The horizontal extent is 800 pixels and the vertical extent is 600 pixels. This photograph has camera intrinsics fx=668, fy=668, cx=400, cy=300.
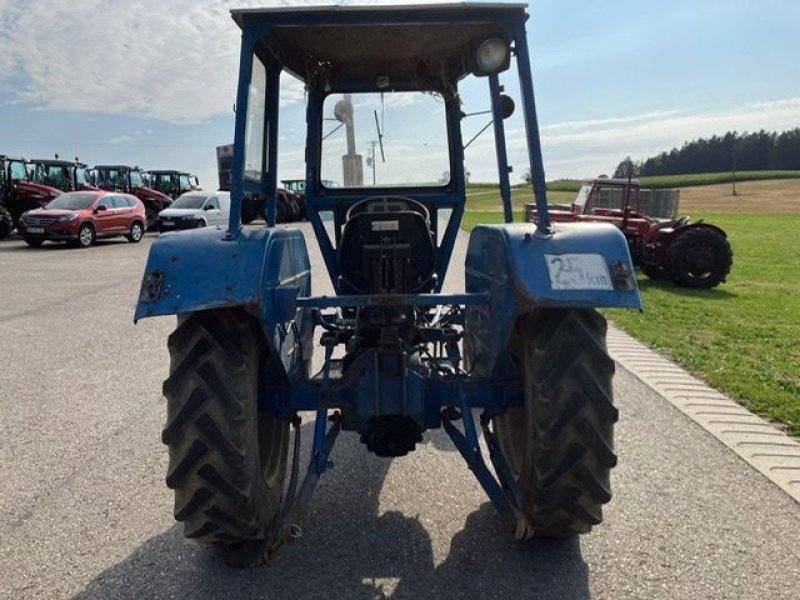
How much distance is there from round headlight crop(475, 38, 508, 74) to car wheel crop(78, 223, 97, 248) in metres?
20.9

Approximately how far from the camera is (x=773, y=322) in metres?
8.73

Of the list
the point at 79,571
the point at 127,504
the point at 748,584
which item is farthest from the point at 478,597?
the point at 127,504

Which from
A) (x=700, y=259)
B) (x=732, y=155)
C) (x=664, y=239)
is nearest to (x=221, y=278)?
(x=700, y=259)

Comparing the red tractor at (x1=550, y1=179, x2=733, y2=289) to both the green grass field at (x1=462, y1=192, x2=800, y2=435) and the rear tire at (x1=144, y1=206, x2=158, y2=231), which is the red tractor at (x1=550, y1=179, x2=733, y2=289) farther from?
the rear tire at (x1=144, y1=206, x2=158, y2=231)

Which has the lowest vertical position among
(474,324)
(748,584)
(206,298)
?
(748,584)

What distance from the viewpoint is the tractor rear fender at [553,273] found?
261cm

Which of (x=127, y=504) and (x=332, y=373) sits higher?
(x=332, y=373)

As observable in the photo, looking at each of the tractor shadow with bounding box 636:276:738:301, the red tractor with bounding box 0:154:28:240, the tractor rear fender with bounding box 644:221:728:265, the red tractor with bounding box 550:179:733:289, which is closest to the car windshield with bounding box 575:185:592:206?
the red tractor with bounding box 550:179:733:289

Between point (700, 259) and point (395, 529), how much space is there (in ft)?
Answer: 35.2

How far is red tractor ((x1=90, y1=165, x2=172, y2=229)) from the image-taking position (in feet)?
96.6

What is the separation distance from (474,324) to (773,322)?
6757 mm

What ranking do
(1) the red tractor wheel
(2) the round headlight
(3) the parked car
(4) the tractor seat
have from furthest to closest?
(3) the parked car → (1) the red tractor wheel → (4) the tractor seat → (2) the round headlight

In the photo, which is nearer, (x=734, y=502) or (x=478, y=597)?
(x=478, y=597)

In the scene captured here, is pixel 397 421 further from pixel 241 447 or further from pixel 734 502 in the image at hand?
pixel 734 502
